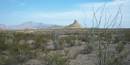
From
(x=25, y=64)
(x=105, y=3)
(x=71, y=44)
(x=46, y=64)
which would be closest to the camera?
(x=105, y=3)

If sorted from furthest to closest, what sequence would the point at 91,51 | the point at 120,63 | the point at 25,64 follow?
the point at 91,51
the point at 25,64
the point at 120,63

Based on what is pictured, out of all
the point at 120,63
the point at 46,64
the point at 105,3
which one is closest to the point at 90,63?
the point at 120,63

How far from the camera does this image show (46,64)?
20.8 feet

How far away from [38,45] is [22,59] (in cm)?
464

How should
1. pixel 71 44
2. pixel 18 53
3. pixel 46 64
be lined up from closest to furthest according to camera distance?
pixel 46 64 → pixel 18 53 → pixel 71 44

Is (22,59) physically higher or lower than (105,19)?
lower

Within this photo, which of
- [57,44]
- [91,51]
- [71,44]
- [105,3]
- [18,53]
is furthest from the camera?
[71,44]

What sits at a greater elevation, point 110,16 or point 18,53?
point 110,16

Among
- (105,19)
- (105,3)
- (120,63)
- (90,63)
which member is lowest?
(90,63)

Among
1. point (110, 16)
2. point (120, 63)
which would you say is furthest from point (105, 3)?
point (120, 63)

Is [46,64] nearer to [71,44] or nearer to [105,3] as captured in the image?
[105,3]

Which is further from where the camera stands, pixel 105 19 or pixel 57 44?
pixel 57 44

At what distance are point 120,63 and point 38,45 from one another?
8.52 meters

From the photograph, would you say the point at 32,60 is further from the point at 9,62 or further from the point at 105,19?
the point at 105,19
